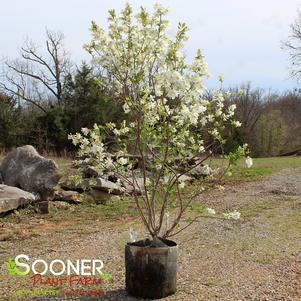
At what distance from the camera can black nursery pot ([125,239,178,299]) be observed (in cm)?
422

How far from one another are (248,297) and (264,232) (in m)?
3.14

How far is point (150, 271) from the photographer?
13.8 feet

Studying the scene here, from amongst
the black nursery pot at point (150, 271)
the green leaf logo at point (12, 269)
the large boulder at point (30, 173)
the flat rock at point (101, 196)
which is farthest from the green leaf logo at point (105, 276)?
the flat rock at point (101, 196)

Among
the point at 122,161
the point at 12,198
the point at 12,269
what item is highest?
the point at 122,161

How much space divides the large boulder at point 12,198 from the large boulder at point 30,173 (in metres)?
0.45

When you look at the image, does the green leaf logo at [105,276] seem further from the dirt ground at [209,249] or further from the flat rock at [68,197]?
the flat rock at [68,197]

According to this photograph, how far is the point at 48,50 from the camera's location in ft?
118

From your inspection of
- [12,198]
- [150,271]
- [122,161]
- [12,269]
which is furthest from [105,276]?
[12,198]

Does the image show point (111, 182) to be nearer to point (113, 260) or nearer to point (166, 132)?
point (113, 260)

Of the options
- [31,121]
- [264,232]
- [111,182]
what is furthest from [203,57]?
[31,121]

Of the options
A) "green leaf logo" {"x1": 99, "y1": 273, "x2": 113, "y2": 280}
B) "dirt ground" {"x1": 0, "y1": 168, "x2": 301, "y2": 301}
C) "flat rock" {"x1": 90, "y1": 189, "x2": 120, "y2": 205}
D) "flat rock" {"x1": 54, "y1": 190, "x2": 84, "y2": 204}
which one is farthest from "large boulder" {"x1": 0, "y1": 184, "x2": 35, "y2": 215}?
"green leaf logo" {"x1": 99, "y1": 273, "x2": 113, "y2": 280}

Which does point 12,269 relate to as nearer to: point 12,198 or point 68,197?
point 12,198

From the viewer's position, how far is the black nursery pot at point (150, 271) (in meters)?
4.22

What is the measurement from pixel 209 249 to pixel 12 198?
4374 mm
